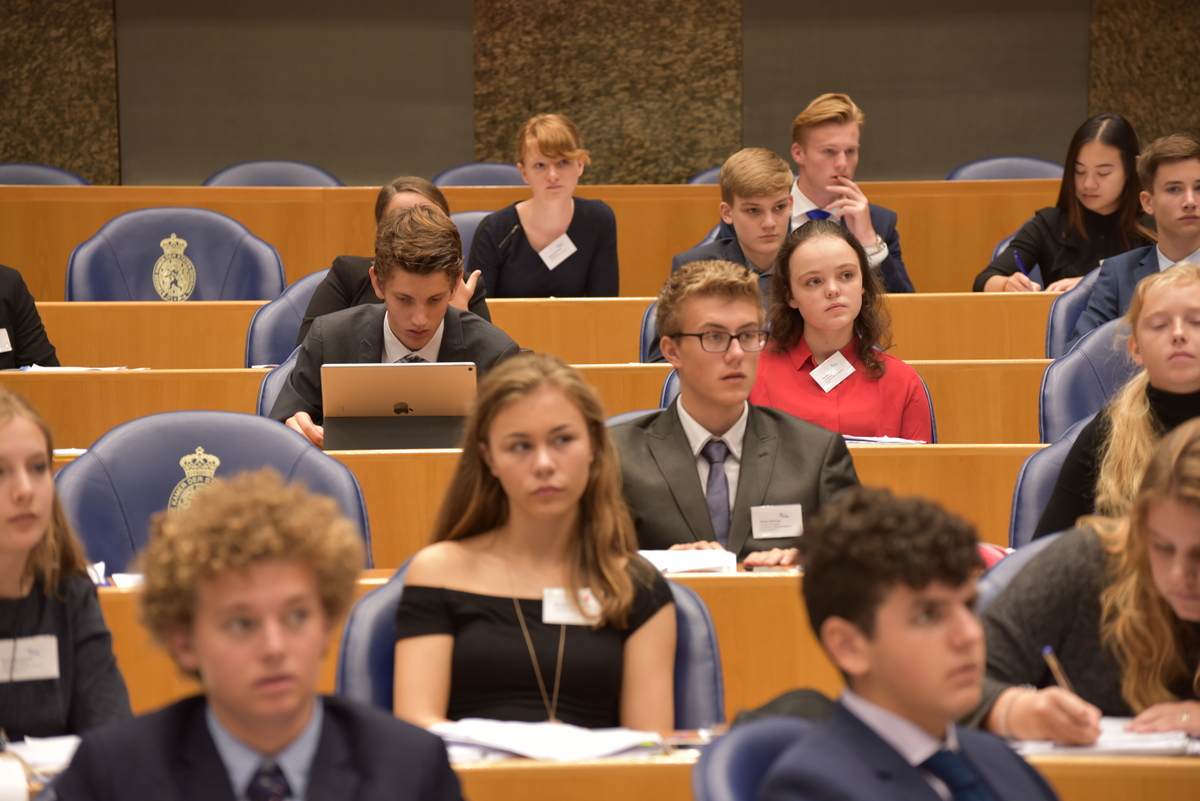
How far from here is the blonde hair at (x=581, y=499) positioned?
6.64 feet

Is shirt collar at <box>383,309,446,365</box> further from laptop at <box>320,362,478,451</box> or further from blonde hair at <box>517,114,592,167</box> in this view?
blonde hair at <box>517,114,592,167</box>

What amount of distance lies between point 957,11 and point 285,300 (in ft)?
15.3

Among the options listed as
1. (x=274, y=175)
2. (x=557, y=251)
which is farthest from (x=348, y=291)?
(x=274, y=175)

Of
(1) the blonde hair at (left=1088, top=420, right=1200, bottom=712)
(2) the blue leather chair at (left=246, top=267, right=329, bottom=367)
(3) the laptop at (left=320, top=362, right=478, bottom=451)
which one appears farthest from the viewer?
(2) the blue leather chair at (left=246, top=267, right=329, bottom=367)

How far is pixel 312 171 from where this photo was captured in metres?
6.61

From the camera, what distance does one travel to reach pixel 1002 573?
195 centimetres

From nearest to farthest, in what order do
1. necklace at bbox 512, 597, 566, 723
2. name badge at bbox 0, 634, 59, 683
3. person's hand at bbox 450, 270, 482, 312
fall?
name badge at bbox 0, 634, 59, 683, necklace at bbox 512, 597, 566, 723, person's hand at bbox 450, 270, 482, 312

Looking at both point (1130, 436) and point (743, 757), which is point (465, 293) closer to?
point (1130, 436)

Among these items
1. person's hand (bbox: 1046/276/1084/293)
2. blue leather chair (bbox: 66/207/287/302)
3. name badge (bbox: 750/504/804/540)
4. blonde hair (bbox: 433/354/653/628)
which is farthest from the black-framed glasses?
blue leather chair (bbox: 66/207/287/302)

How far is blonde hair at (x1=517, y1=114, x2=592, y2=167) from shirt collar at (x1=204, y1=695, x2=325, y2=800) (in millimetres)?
3625

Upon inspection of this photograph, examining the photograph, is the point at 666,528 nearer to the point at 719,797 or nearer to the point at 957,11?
the point at 719,797

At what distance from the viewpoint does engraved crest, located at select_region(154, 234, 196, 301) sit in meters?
5.18

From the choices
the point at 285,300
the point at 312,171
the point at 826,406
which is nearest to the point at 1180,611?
the point at 826,406

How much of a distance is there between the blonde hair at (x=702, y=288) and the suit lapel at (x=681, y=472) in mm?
207
